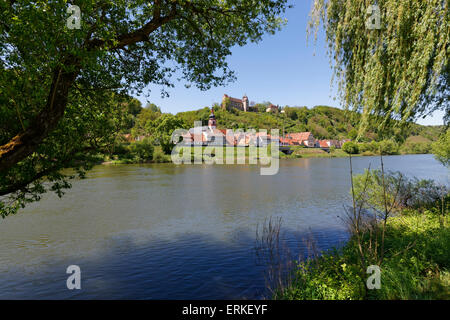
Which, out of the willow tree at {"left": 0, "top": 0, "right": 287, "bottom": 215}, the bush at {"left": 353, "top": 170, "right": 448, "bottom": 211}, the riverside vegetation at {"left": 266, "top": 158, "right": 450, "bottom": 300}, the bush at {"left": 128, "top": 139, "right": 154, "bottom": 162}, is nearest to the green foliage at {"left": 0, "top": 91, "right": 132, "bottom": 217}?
the willow tree at {"left": 0, "top": 0, "right": 287, "bottom": 215}

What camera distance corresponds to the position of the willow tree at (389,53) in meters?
7.34

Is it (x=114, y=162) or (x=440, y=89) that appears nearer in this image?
(x=440, y=89)

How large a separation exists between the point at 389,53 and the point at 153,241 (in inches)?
501

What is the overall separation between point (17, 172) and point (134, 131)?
88642 mm

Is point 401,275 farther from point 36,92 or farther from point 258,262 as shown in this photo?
point 36,92

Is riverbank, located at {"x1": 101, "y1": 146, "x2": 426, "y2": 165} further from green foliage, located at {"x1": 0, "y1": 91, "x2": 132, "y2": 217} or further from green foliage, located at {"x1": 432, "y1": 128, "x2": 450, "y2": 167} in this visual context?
green foliage, located at {"x1": 432, "y1": 128, "x2": 450, "y2": 167}

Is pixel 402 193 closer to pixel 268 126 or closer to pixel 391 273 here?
pixel 391 273

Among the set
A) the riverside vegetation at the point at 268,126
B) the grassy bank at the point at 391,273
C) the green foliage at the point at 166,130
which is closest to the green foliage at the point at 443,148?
the riverside vegetation at the point at 268,126

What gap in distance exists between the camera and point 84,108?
7656mm

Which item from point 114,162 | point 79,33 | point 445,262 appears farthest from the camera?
point 114,162

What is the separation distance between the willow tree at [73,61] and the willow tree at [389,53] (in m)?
2.38

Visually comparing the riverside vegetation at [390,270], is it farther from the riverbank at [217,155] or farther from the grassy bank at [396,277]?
the riverbank at [217,155]

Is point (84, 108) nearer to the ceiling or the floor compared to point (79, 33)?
nearer to the floor
